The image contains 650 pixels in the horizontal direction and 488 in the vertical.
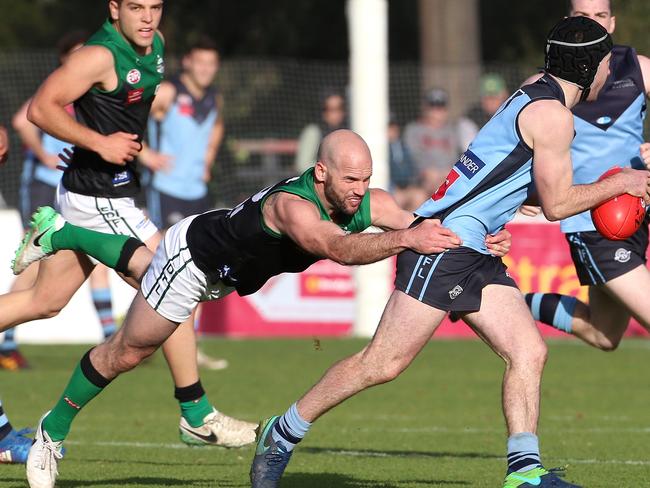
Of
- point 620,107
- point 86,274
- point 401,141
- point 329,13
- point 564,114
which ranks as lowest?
point 329,13

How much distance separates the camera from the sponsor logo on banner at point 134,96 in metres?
8.54

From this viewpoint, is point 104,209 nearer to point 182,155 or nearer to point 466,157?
point 466,157

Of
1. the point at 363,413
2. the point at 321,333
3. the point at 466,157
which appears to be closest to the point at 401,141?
the point at 321,333

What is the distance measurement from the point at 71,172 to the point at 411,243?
3089 millimetres

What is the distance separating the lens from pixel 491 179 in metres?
6.66

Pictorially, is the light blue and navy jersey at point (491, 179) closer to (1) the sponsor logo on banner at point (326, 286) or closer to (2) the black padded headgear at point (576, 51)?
(2) the black padded headgear at point (576, 51)

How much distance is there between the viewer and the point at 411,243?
629 centimetres

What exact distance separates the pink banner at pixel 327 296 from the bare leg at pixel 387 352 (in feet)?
29.9

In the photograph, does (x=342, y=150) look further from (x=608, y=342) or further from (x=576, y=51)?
(x=608, y=342)

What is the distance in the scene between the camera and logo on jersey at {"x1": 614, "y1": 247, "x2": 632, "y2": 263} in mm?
8422

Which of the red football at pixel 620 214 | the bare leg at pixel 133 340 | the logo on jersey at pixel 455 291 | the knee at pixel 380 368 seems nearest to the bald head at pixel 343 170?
the logo on jersey at pixel 455 291

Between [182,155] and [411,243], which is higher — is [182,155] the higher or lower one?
the lower one

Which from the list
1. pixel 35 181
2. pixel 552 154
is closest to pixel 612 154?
pixel 552 154

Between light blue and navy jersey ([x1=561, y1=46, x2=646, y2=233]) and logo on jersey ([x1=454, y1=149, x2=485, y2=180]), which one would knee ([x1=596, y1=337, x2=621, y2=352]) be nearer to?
light blue and navy jersey ([x1=561, y1=46, x2=646, y2=233])
